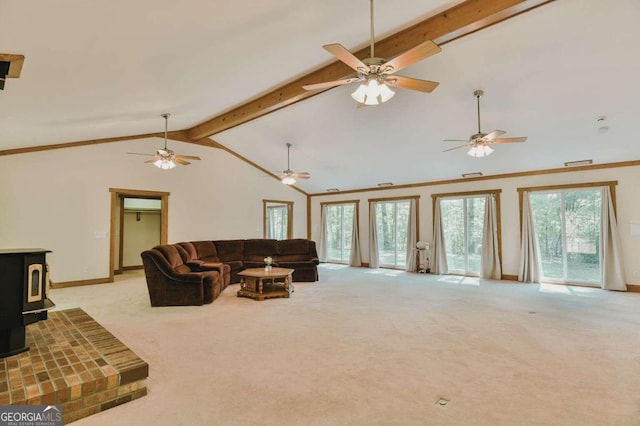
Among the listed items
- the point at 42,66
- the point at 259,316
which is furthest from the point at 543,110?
the point at 42,66

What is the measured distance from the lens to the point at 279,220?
36.9 feet

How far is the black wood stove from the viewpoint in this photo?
2.53 m

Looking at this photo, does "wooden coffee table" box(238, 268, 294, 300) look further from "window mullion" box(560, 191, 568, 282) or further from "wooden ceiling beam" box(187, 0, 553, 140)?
"window mullion" box(560, 191, 568, 282)

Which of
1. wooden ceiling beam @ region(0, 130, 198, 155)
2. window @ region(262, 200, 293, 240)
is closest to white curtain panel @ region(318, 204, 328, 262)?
window @ region(262, 200, 293, 240)

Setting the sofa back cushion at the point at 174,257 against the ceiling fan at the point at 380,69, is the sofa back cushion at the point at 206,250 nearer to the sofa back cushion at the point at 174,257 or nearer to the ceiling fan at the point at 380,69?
the sofa back cushion at the point at 174,257

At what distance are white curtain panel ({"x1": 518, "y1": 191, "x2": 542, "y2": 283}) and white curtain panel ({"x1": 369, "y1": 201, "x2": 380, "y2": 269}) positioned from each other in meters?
3.64

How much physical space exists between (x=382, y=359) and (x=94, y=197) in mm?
6711

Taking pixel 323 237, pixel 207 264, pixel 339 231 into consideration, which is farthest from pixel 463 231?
pixel 207 264

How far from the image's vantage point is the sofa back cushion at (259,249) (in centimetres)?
758

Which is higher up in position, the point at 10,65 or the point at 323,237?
the point at 10,65

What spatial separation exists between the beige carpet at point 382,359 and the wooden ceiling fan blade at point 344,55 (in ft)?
8.37

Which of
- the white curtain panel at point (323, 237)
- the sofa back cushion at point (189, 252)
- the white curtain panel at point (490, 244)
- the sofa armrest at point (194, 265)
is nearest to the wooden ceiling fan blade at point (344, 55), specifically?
the sofa armrest at point (194, 265)

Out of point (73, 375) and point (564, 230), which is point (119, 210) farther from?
point (564, 230)

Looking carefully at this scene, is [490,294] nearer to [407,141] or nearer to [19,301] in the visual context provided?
[407,141]
